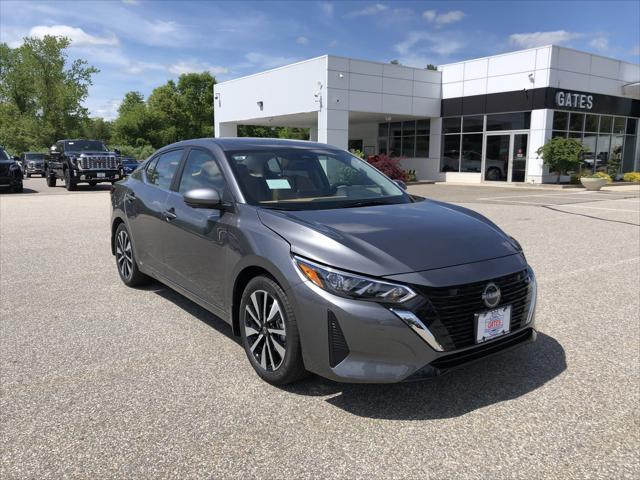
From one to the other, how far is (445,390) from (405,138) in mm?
30546

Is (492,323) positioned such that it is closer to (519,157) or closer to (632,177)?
(519,157)

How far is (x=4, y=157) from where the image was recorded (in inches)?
808

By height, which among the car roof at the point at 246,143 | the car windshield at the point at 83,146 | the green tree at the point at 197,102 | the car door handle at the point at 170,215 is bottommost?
the car door handle at the point at 170,215

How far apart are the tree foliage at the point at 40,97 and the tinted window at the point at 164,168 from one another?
6523cm

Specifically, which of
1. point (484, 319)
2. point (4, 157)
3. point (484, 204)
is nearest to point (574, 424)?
point (484, 319)

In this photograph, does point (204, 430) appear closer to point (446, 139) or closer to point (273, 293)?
point (273, 293)

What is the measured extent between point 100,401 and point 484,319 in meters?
2.36

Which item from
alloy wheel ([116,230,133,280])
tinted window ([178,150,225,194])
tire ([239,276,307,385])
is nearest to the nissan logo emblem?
tire ([239,276,307,385])

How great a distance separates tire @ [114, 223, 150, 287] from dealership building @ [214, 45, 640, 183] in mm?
20402

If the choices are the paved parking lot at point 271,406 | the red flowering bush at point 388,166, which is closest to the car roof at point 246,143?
the paved parking lot at point 271,406

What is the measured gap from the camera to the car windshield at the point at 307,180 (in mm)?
3879

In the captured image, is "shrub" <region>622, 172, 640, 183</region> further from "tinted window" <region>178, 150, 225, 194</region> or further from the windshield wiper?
"tinted window" <region>178, 150, 225, 194</region>

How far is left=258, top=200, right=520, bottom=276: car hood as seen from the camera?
297 centimetres

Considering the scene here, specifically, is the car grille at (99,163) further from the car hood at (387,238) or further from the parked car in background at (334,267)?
the car hood at (387,238)
